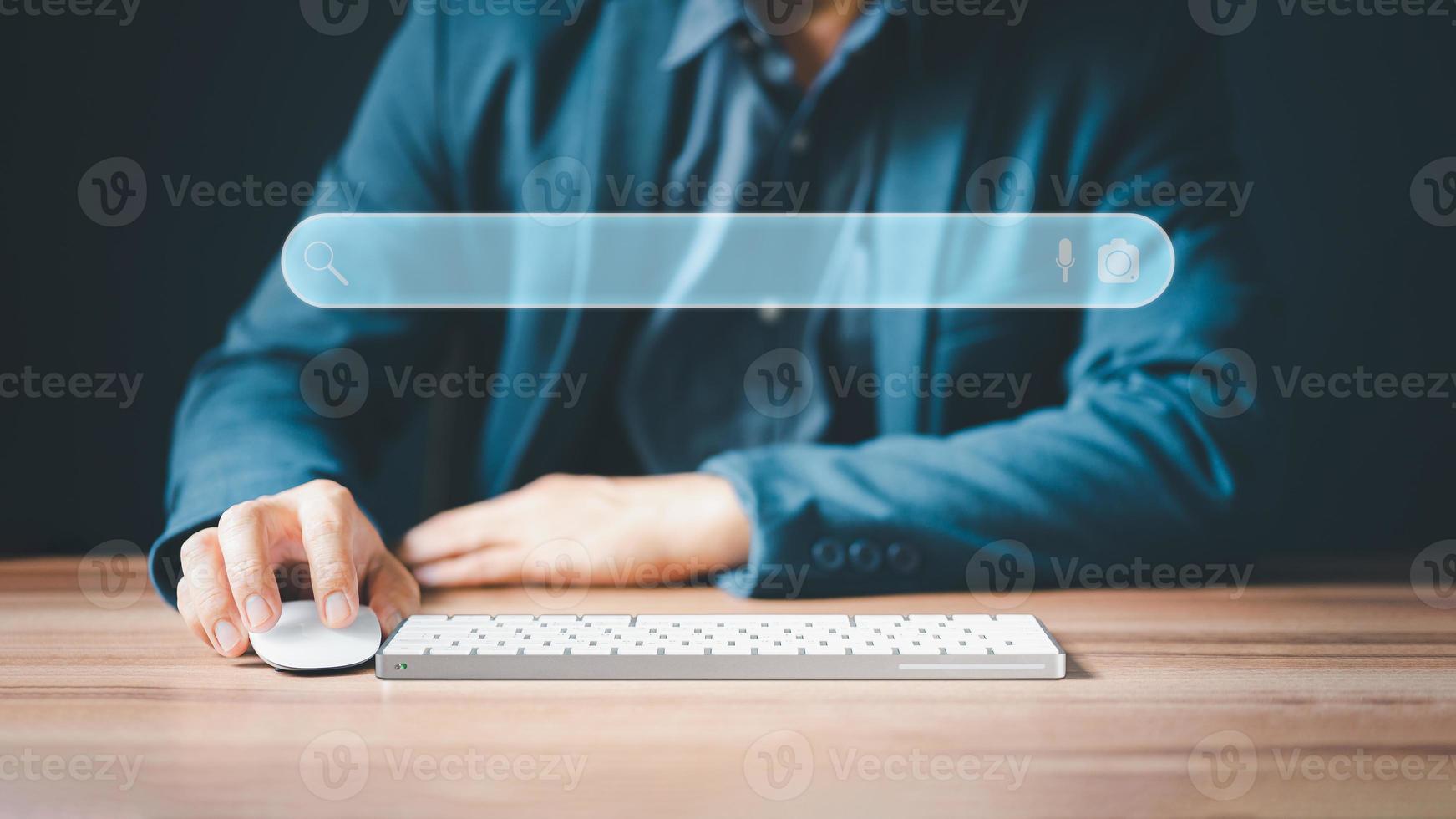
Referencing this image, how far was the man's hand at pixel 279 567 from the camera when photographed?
2.35 feet

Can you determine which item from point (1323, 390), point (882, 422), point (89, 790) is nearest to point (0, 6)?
point (89, 790)

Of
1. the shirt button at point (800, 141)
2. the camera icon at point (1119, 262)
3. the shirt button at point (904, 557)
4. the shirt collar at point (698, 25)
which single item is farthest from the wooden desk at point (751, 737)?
the shirt collar at point (698, 25)

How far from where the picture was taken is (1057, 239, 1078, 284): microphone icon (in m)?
1.13

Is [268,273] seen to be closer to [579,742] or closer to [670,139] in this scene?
[670,139]

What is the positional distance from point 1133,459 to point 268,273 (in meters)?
1.05

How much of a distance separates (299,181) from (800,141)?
2.06ft

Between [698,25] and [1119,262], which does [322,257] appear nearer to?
[698,25]

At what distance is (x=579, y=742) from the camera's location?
1.85 feet

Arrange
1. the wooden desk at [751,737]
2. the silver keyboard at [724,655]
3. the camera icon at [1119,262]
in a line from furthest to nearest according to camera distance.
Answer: the camera icon at [1119,262]
the silver keyboard at [724,655]
the wooden desk at [751,737]

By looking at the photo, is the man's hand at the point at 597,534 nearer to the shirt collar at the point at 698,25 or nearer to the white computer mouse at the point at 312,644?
the white computer mouse at the point at 312,644

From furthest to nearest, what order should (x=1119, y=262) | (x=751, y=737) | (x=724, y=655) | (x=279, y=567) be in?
(x=1119, y=262) < (x=279, y=567) < (x=724, y=655) < (x=751, y=737)

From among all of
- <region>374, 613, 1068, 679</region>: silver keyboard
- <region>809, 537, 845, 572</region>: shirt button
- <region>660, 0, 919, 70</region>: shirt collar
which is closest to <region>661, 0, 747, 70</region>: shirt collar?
<region>660, 0, 919, 70</region>: shirt collar

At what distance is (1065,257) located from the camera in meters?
1.13

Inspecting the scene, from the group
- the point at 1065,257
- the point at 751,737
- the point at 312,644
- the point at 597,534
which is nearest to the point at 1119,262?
the point at 1065,257
